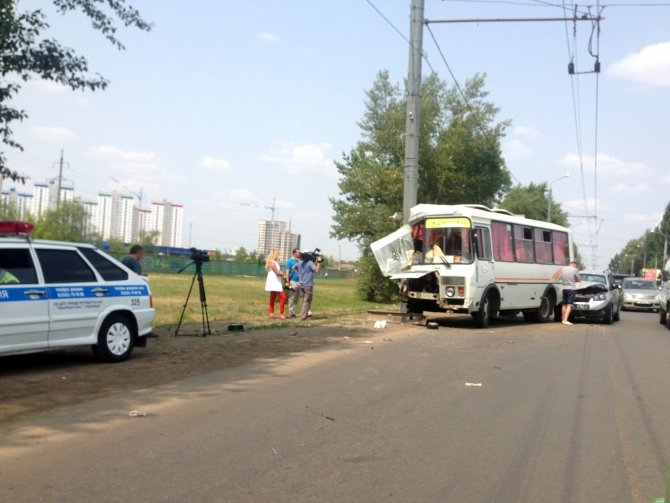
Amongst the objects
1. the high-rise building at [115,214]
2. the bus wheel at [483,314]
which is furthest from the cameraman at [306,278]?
the high-rise building at [115,214]

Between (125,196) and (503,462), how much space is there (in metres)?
150

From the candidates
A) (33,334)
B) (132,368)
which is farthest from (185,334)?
(33,334)

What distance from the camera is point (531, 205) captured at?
67.2m

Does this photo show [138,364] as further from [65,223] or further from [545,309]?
[65,223]

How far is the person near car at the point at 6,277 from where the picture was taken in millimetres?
8742

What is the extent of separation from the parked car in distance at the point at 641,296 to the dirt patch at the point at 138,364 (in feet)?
72.6

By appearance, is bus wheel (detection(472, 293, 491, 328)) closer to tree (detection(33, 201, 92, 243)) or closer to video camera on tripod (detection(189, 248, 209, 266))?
video camera on tripod (detection(189, 248, 209, 266))

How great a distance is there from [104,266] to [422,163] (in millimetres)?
22244

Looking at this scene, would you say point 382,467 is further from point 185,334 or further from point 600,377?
point 185,334

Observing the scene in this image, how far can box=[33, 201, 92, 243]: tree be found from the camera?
67062 mm

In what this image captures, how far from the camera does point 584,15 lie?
17125 mm

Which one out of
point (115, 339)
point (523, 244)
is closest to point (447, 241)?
point (523, 244)

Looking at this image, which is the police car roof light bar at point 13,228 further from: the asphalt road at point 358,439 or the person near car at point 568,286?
the person near car at point 568,286

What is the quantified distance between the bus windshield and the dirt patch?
3304 mm
